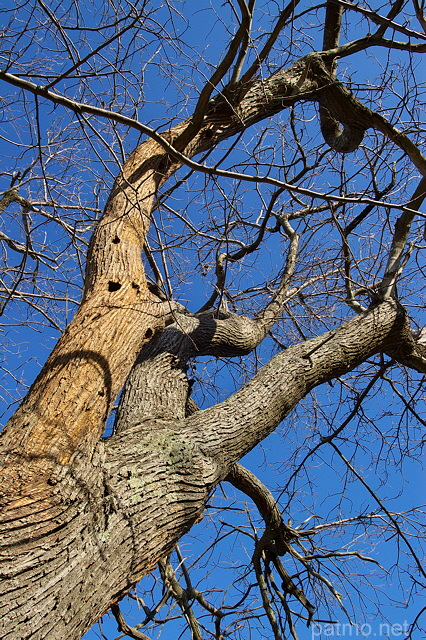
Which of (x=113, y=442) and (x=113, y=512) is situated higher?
(x=113, y=442)

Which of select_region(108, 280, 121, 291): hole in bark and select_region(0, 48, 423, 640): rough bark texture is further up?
select_region(108, 280, 121, 291): hole in bark

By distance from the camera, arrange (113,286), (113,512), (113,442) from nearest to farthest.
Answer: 1. (113,512)
2. (113,442)
3. (113,286)

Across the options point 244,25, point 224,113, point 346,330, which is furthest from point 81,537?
point 224,113

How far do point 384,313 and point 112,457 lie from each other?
2113 millimetres

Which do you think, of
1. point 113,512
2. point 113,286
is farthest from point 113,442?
point 113,286

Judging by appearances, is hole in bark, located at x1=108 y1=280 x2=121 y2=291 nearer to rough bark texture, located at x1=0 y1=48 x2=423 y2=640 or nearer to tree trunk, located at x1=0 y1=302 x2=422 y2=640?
rough bark texture, located at x1=0 y1=48 x2=423 y2=640

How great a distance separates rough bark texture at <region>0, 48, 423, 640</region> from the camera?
141cm

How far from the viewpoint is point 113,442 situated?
1979mm

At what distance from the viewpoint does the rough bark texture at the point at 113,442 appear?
55.3 inches

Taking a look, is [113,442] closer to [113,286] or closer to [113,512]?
[113,512]

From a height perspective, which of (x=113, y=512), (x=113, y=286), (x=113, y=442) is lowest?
(x=113, y=512)

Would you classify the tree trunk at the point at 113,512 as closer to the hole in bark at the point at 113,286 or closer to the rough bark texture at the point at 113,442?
the rough bark texture at the point at 113,442

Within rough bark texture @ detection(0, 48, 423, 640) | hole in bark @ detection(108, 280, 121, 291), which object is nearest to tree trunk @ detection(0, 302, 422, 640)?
rough bark texture @ detection(0, 48, 423, 640)

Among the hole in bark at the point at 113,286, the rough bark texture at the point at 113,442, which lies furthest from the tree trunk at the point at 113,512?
the hole in bark at the point at 113,286
